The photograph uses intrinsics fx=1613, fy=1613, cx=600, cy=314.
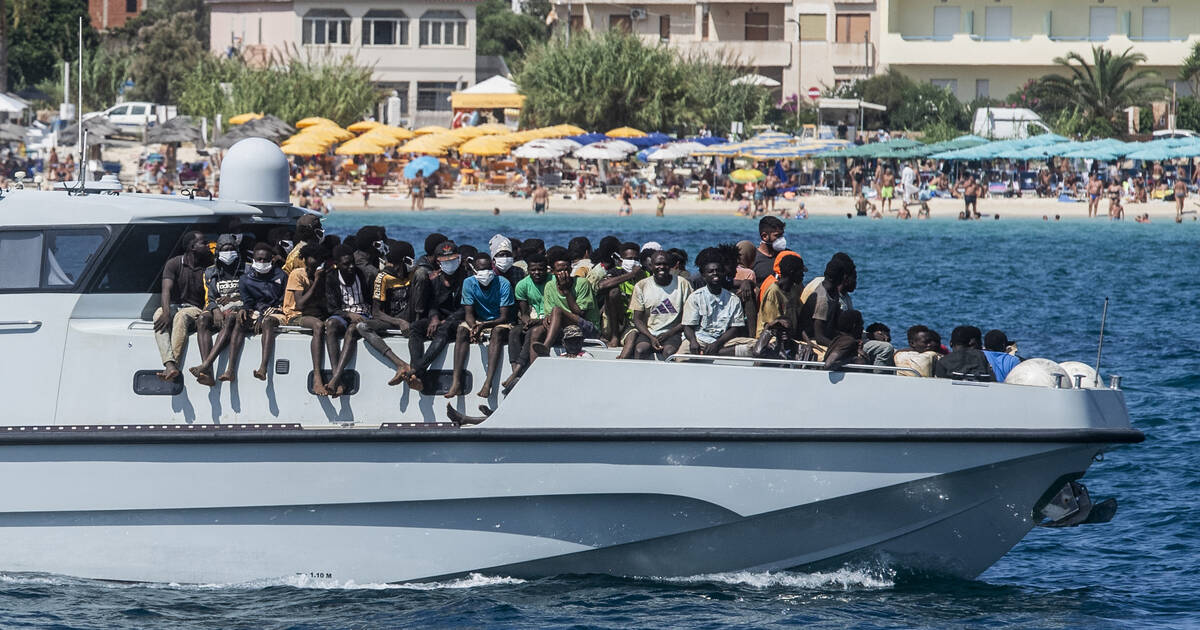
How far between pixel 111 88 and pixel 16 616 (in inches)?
2939

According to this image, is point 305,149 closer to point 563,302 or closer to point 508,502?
point 563,302

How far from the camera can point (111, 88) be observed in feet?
269

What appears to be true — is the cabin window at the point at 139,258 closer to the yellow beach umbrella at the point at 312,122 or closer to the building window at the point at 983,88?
the yellow beach umbrella at the point at 312,122

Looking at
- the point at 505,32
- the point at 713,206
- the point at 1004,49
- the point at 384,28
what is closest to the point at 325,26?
the point at 384,28

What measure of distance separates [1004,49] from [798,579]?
250 feet

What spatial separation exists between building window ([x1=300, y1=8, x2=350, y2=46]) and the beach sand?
27.0 m

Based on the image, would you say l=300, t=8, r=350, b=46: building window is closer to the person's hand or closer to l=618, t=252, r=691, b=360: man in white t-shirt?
the person's hand

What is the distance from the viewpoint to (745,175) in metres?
62.8

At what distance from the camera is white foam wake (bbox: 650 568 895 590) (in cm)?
1171

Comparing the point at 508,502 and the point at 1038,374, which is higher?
the point at 1038,374

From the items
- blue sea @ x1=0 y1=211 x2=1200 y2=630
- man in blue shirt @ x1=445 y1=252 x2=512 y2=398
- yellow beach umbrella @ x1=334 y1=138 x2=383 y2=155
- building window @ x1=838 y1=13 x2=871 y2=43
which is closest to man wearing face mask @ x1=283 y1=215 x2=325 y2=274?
man in blue shirt @ x1=445 y1=252 x2=512 y2=398

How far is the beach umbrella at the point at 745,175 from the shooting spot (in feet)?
205

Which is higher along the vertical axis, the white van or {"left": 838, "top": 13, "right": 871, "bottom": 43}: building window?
{"left": 838, "top": 13, "right": 871, "bottom": 43}: building window

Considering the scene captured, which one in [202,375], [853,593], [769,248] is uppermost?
[769,248]
